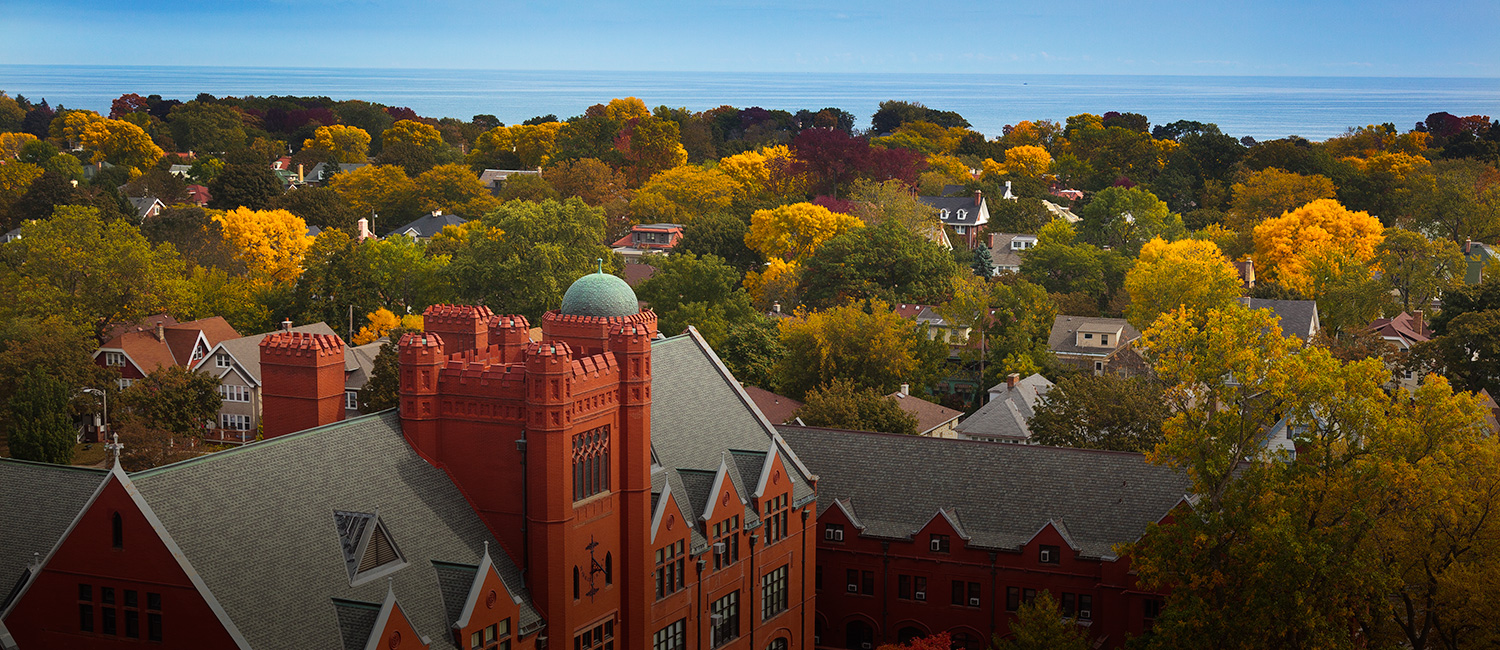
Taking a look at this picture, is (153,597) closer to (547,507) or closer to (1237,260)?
(547,507)

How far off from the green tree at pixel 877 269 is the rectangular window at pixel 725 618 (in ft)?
188

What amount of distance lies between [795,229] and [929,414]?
150ft

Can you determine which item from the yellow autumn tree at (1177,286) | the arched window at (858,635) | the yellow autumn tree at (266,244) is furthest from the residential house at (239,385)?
the yellow autumn tree at (1177,286)

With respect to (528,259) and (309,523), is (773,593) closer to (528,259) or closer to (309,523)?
(309,523)

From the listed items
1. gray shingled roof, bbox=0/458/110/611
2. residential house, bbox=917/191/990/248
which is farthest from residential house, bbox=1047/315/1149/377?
gray shingled roof, bbox=0/458/110/611

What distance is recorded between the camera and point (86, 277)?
312 feet

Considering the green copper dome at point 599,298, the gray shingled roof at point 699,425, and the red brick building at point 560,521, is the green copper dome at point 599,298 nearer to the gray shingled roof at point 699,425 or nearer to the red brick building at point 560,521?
the red brick building at point 560,521

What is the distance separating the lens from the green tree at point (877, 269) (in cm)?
10362

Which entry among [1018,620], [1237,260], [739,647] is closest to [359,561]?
[739,647]

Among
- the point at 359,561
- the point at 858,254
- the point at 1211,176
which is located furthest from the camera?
the point at 1211,176

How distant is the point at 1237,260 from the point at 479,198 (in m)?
82.7

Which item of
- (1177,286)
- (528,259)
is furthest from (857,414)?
(1177,286)

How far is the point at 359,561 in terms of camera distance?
33500 millimetres

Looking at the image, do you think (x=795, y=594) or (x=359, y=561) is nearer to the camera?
(x=359, y=561)
